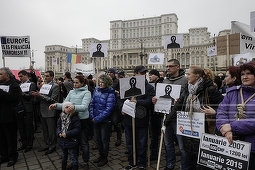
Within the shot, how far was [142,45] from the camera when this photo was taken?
282 ft

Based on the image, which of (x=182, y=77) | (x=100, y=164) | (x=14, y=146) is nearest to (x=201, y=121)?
(x=182, y=77)

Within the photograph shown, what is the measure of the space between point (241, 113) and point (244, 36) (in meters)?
4.53

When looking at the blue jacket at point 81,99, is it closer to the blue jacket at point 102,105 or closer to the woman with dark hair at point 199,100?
the blue jacket at point 102,105

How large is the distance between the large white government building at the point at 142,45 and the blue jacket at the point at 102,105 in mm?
72783

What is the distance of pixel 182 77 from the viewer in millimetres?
3863

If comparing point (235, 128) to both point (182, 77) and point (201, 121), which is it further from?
point (182, 77)

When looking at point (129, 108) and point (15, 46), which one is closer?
point (129, 108)

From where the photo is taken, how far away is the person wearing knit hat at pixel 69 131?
362 cm

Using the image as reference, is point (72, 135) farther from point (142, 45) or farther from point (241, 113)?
point (142, 45)

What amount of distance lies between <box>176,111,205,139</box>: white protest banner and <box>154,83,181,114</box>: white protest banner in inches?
21.7

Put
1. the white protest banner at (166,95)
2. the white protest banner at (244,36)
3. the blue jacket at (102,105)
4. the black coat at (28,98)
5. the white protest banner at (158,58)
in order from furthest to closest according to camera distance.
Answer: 1. the white protest banner at (158,58)
2. the white protest banner at (244,36)
3. the black coat at (28,98)
4. the blue jacket at (102,105)
5. the white protest banner at (166,95)

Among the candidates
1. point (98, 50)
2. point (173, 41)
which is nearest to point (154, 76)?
point (98, 50)

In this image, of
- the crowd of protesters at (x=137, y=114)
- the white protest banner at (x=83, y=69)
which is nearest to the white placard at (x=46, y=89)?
the crowd of protesters at (x=137, y=114)

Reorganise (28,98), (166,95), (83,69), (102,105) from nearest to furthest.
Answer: (166,95), (102,105), (28,98), (83,69)
